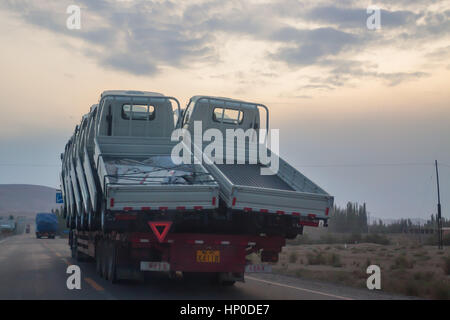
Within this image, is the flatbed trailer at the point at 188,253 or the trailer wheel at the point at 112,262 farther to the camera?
the trailer wheel at the point at 112,262

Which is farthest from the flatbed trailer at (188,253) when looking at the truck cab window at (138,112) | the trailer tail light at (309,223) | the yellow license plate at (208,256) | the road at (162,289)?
the truck cab window at (138,112)

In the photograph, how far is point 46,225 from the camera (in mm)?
64875

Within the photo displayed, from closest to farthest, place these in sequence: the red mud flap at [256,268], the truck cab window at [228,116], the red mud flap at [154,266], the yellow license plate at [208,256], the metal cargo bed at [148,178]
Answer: the metal cargo bed at [148,178], the red mud flap at [154,266], the yellow license plate at [208,256], the red mud flap at [256,268], the truck cab window at [228,116]

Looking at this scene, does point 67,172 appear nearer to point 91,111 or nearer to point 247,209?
point 91,111

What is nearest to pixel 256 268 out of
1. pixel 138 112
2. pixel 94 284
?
pixel 94 284

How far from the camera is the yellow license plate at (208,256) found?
1172 centimetres

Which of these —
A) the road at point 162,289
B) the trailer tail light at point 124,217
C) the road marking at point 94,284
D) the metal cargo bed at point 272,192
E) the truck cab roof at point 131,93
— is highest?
the truck cab roof at point 131,93

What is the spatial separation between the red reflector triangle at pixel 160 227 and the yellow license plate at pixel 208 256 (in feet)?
2.98

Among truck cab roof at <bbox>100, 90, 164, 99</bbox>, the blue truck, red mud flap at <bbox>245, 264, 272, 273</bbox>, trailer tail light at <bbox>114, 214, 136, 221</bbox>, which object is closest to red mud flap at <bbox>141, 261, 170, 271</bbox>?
trailer tail light at <bbox>114, 214, 136, 221</bbox>

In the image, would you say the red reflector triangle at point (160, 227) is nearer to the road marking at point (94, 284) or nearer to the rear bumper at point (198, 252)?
the rear bumper at point (198, 252)

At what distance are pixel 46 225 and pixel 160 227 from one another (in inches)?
2242

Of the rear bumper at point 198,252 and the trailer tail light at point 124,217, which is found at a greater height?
the trailer tail light at point 124,217

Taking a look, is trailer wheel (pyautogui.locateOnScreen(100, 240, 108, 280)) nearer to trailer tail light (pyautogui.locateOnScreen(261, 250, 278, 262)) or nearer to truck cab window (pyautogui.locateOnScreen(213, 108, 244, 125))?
trailer tail light (pyautogui.locateOnScreen(261, 250, 278, 262))

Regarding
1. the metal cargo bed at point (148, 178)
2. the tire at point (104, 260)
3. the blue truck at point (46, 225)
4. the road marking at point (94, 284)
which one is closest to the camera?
the metal cargo bed at point (148, 178)
